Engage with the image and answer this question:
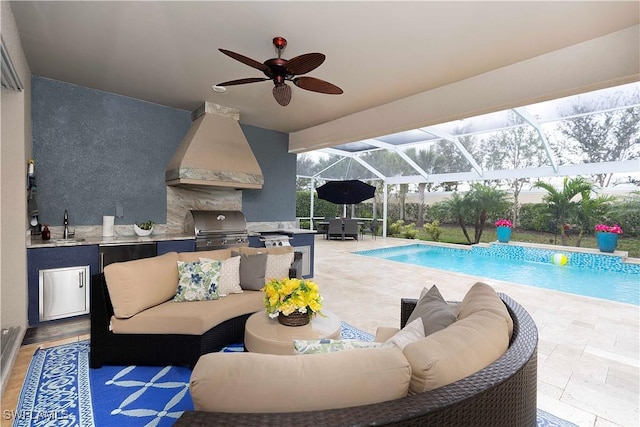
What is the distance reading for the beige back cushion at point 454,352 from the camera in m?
1.01

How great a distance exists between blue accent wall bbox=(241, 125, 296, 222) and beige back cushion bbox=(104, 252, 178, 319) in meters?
3.09

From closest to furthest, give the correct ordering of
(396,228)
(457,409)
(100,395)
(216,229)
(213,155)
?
1. (457,409)
2. (100,395)
3. (213,155)
4. (216,229)
5. (396,228)

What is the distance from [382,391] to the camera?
37.4 inches

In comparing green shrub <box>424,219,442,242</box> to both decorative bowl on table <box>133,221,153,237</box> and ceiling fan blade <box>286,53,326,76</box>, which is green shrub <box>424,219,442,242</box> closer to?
decorative bowl on table <box>133,221,153,237</box>

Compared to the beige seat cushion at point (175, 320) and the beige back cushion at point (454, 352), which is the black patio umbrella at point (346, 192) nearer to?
the beige seat cushion at point (175, 320)

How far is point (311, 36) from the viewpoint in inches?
111

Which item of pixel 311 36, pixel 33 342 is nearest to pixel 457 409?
pixel 311 36

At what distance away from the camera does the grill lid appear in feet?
15.9

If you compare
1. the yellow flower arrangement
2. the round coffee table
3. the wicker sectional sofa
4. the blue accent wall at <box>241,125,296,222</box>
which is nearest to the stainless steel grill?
the blue accent wall at <box>241,125,296,222</box>

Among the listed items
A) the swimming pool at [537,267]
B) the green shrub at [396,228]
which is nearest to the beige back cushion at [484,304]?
the swimming pool at [537,267]

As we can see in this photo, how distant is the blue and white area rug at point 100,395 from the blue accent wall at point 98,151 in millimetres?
2221

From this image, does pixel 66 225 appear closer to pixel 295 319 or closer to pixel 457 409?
pixel 295 319

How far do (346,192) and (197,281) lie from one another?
7.79 metres

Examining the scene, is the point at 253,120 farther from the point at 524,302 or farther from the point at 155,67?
the point at 524,302
